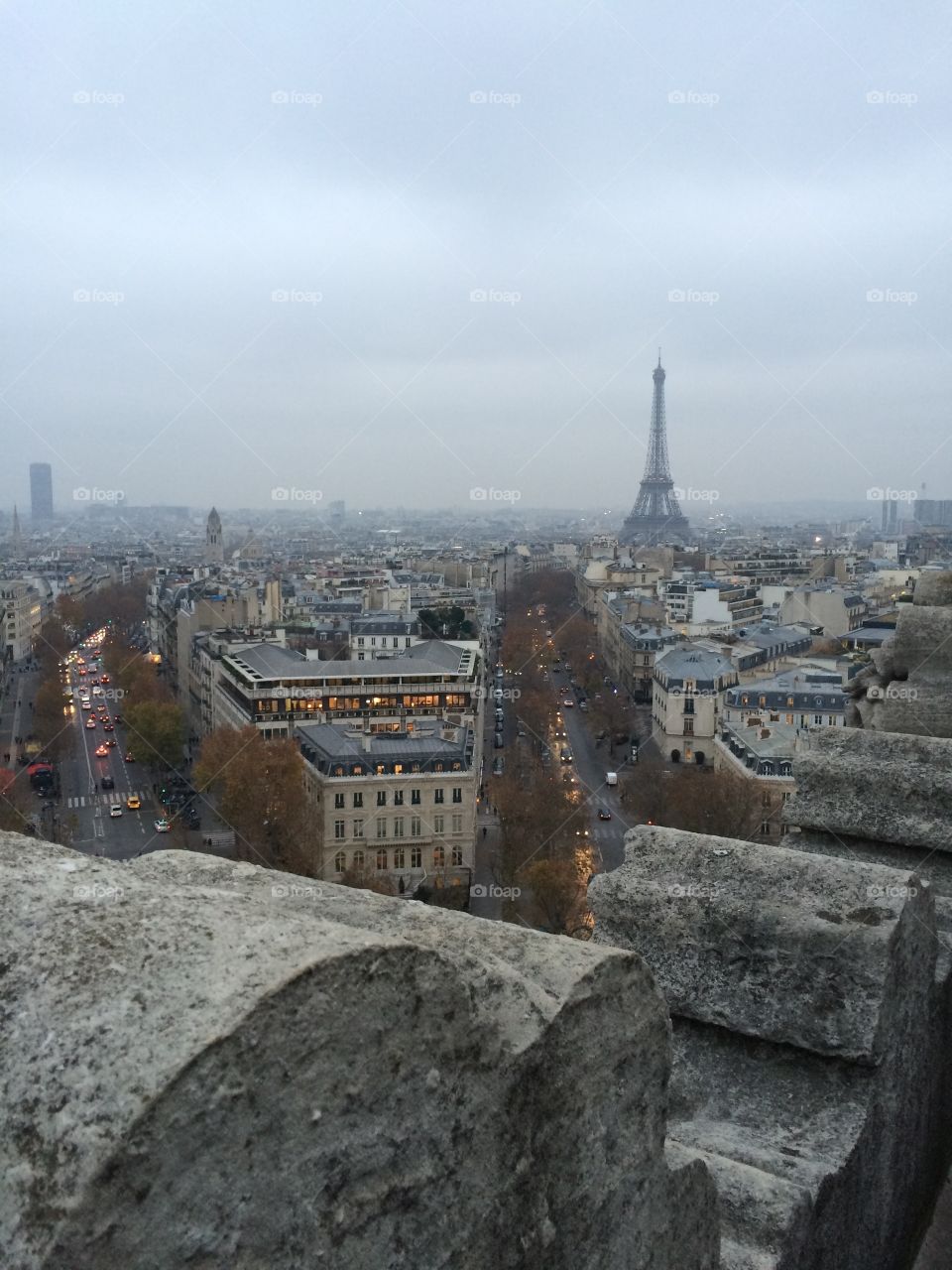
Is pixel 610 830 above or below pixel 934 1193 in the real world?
below

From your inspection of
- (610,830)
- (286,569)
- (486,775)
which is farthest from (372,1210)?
(286,569)

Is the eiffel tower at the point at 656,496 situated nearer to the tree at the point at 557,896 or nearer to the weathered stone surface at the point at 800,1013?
the tree at the point at 557,896

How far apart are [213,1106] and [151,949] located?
24cm

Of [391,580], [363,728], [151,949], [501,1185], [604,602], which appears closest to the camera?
[151,949]

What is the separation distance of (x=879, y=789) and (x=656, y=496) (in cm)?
16996

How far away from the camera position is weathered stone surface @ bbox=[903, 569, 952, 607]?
18.1ft

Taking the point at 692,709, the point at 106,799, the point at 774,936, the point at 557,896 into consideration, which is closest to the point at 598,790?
the point at 692,709

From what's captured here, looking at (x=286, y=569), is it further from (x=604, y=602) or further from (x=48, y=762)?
(x=48, y=762)

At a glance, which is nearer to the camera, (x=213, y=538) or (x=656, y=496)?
(x=213, y=538)

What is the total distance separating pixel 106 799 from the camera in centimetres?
4025

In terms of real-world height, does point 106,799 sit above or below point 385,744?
below

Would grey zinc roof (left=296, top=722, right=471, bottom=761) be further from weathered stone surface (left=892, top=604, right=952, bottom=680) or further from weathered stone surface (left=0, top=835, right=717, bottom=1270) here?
weathered stone surface (left=0, top=835, right=717, bottom=1270)

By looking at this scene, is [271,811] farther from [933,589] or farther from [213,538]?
[213,538]

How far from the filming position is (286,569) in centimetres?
10662
